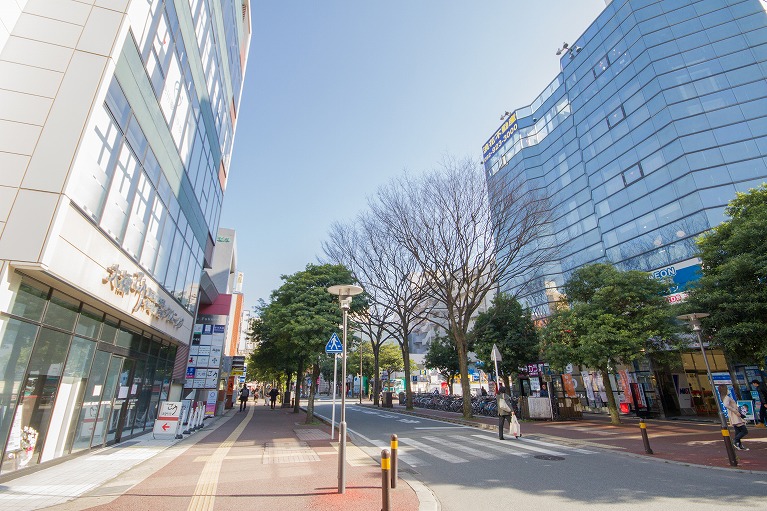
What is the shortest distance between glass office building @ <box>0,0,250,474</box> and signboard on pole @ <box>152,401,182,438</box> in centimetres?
101

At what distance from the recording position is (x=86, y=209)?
25.0ft

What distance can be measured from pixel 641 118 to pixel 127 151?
31420 mm

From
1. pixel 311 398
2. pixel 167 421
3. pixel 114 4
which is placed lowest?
pixel 167 421

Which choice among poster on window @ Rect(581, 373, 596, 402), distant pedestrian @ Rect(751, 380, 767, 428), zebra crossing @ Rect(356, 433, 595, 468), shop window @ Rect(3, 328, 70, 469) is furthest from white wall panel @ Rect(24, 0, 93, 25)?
poster on window @ Rect(581, 373, 596, 402)

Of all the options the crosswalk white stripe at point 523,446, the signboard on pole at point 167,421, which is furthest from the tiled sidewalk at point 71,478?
the crosswalk white stripe at point 523,446

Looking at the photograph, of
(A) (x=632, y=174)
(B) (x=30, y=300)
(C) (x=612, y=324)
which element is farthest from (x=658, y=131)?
(B) (x=30, y=300)

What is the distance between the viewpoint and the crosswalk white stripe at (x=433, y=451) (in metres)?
9.34

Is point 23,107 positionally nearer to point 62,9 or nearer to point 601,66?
point 62,9

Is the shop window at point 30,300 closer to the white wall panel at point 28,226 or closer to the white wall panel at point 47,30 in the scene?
the white wall panel at point 28,226

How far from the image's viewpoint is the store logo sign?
29.9ft

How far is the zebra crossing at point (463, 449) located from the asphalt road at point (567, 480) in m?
0.03

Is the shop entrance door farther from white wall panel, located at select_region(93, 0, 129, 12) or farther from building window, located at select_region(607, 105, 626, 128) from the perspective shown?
building window, located at select_region(607, 105, 626, 128)

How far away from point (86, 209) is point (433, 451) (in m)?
10.3

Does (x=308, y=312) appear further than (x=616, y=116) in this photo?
No
